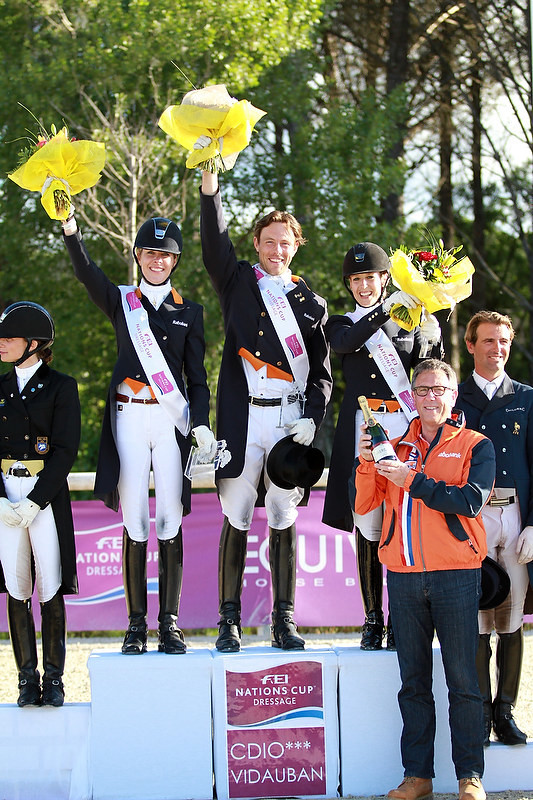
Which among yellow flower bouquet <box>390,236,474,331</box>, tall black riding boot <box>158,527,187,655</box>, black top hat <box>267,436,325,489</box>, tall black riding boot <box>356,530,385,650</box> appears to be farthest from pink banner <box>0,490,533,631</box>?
yellow flower bouquet <box>390,236,474,331</box>

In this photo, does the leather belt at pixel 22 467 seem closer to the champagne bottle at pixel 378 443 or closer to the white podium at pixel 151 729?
the white podium at pixel 151 729

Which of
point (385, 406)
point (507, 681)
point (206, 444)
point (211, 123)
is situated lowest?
point (507, 681)

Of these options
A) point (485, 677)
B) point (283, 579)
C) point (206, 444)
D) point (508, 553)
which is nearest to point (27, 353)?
point (206, 444)

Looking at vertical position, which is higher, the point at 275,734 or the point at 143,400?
the point at 143,400

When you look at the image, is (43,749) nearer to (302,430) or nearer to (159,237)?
(302,430)

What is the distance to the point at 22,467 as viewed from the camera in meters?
4.27

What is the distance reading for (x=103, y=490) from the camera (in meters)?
4.25

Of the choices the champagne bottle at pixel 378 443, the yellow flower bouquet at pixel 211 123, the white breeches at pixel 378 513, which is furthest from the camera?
the white breeches at pixel 378 513

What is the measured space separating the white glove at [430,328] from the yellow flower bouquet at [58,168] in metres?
1.56

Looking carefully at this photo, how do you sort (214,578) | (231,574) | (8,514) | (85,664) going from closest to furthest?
(8,514)
(231,574)
(85,664)
(214,578)

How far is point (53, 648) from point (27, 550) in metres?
0.44

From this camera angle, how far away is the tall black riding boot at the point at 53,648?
426 centimetres

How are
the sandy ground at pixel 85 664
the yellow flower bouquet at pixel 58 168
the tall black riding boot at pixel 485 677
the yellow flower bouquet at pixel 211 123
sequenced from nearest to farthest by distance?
the yellow flower bouquet at pixel 211 123 < the yellow flower bouquet at pixel 58 168 < the tall black riding boot at pixel 485 677 < the sandy ground at pixel 85 664

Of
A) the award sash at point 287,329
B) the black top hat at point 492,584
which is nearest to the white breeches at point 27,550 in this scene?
the award sash at point 287,329
